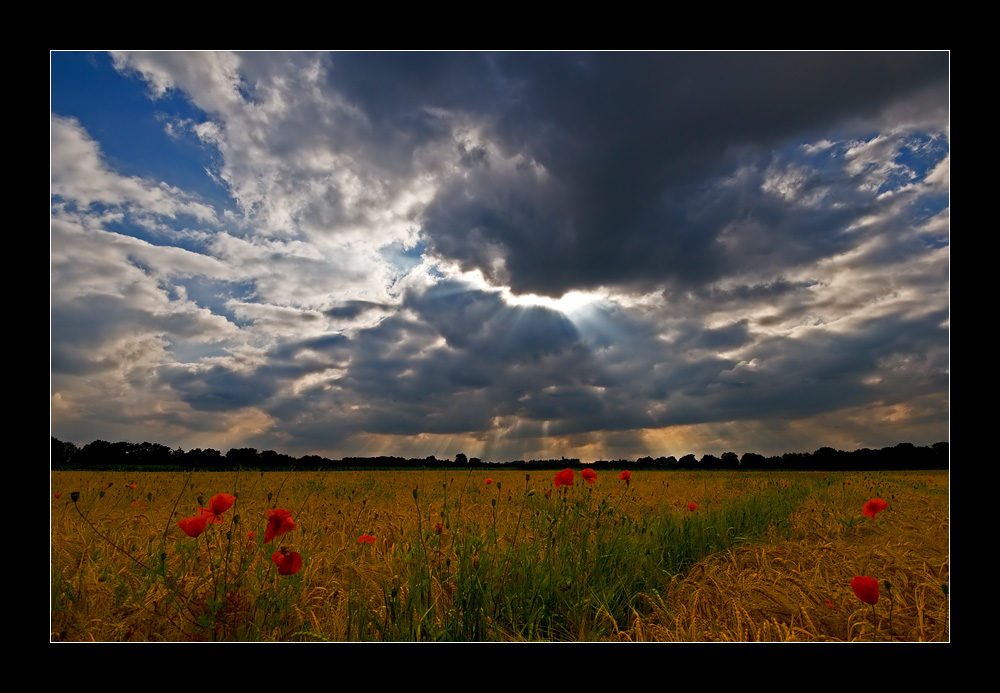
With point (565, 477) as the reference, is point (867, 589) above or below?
below

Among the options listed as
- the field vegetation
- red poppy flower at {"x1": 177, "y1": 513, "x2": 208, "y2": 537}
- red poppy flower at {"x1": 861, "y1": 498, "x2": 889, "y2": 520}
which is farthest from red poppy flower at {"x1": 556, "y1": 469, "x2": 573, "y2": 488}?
red poppy flower at {"x1": 861, "y1": 498, "x2": 889, "y2": 520}

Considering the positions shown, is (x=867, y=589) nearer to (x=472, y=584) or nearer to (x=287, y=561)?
(x=472, y=584)

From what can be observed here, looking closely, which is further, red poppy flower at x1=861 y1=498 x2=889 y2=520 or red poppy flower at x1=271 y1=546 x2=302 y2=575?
red poppy flower at x1=861 y1=498 x2=889 y2=520

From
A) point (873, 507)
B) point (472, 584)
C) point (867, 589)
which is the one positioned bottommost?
point (472, 584)

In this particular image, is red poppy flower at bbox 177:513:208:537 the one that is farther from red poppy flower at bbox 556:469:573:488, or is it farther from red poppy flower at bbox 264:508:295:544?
red poppy flower at bbox 556:469:573:488

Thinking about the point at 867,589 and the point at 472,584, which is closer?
the point at 867,589

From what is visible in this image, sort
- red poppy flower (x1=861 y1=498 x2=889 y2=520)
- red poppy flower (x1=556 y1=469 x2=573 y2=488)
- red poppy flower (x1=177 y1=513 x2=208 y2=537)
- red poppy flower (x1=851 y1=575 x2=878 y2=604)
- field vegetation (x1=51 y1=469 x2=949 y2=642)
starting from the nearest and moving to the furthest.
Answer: red poppy flower (x1=851 y1=575 x2=878 y2=604)
red poppy flower (x1=177 y1=513 x2=208 y2=537)
field vegetation (x1=51 y1=469 x2=949 y2=642)
red poppy flower (x1=556 y1=469 x2=573 y2=488)
red poppy flower (x1=861 y1=498 x2=889 y2=520)

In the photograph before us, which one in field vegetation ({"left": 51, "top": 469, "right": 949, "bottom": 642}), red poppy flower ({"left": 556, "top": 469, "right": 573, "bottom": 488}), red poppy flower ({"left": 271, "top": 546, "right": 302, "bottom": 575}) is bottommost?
field vegetation ({"left": 51, "top": 469, "right": 949, "bottom": 642})

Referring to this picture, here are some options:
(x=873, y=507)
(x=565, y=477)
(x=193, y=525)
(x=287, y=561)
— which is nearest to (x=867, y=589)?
(x=565, y=477)

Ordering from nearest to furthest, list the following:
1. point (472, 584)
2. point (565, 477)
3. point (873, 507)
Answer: point (472, 584), point (565, 477), point (873, 507)

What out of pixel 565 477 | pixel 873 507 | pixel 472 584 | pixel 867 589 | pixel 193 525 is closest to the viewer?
pixel 867 589
